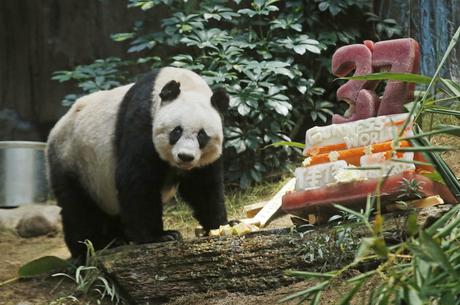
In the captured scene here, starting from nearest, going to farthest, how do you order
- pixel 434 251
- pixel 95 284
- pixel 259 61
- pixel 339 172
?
1. pixel 434 251
2. pixel 339 172
3. pixel 95 284
4. pixel 259 61

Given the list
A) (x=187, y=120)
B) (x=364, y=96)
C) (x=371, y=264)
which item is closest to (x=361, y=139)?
(x=364, y=96)

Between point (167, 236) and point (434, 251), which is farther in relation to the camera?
point (167, 236)

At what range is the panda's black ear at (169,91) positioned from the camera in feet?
14.3

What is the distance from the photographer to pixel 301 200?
3.80 meters

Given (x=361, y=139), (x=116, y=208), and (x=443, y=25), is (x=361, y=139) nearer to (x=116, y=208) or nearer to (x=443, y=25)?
(x=116, y=208)

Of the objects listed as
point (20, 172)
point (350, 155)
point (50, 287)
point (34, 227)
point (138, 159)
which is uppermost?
point (350, 155)

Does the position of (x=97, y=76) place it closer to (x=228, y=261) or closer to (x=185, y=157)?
(x=185, y=157)

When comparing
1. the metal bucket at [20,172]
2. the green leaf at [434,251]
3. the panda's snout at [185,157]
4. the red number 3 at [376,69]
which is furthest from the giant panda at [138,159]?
the green leaf at [434,251]

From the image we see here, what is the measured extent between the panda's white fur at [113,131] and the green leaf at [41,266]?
0.57 meters

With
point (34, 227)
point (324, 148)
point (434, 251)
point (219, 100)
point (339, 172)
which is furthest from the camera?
point (34, 227)

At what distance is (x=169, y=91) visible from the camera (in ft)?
14.3

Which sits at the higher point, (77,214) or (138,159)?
(138,159)

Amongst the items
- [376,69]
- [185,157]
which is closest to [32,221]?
[185,157]

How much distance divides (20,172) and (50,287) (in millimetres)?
2906
